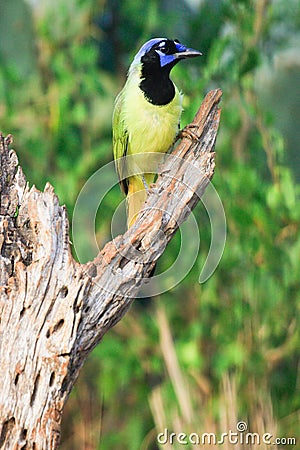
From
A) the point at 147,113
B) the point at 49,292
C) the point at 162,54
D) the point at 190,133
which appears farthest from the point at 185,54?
the point at 49,292

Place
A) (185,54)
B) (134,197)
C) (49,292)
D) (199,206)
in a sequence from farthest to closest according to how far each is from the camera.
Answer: (199,206) → (134,197) → (185,54) → (49,292)

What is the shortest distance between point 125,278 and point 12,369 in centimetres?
33

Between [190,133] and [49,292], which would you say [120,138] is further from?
[49,292]

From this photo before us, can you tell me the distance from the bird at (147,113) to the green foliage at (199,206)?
60cm

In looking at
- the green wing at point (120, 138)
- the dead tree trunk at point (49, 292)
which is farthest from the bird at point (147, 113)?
the dead tree trunk at point (49, 292)

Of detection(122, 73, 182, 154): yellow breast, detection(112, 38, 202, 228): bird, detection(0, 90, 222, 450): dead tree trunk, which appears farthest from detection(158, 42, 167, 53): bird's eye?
detection(0, 90, 222, 450): dead tree trunk

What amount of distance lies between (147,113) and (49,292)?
2.71ft

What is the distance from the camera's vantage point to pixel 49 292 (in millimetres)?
1679

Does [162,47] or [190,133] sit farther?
[162,47]

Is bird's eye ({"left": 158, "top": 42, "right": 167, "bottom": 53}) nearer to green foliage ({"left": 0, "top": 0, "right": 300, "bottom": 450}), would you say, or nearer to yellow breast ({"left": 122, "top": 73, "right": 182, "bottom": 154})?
yellow breast ({"left": 122, "top": 73, "right": 182, "bottom": 154})

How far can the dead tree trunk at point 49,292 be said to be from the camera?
1.62m

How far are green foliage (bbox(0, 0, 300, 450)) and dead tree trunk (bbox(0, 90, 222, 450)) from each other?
1.22 metres

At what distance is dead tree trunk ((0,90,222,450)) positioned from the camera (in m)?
1.62

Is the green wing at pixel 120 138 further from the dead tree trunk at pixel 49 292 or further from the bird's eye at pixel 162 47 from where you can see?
the dead tree trunk at pixel 49 292
